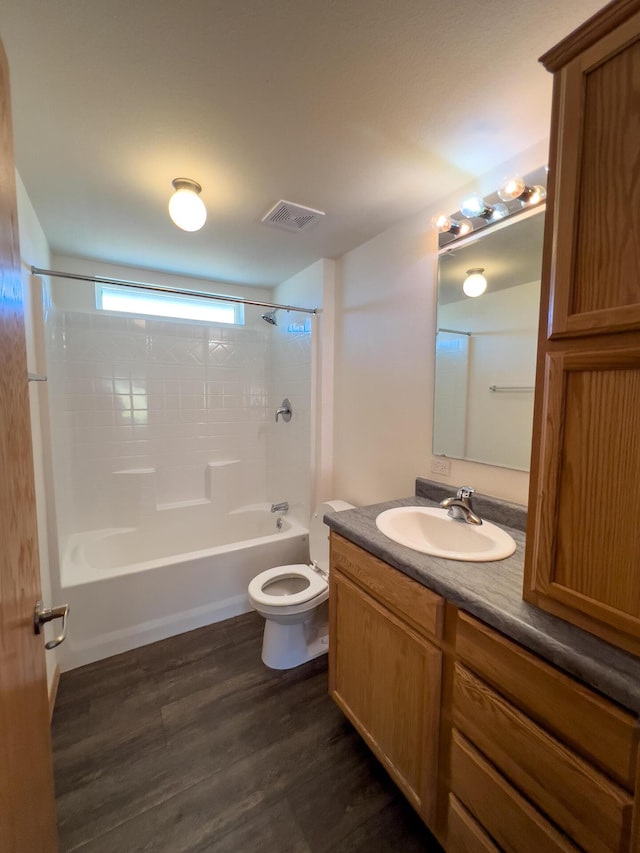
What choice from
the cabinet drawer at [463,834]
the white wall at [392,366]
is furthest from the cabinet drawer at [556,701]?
the white wall at [392,366]

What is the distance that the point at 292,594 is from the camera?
1.99 meters

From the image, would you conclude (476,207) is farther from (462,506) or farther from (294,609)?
(294,609)

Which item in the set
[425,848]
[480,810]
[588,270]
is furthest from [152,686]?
[588,270]

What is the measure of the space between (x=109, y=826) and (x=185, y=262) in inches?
111

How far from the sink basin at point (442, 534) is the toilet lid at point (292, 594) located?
714 mm

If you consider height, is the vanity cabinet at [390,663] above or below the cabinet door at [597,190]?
below

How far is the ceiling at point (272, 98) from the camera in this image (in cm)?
84

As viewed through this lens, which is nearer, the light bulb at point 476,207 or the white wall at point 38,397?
the light bulb at point 476,207

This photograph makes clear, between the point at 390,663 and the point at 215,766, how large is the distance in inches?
33.4

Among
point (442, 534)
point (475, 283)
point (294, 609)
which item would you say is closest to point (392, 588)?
point (442, 534)

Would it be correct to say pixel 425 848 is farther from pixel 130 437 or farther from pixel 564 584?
pixel 130 437

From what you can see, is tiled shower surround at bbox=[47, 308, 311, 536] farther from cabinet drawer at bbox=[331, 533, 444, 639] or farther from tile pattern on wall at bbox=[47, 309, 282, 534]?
cabinet drawer at bbox=[331, 533, 444, 639]

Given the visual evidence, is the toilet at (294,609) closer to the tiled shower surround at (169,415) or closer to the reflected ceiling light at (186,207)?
the tiled shower surround at (169,415)

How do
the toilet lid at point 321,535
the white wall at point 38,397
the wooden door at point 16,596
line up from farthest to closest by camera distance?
the toilet lid at point 321,535
the white wall at point 38,397
the wooden door at point 16,596
